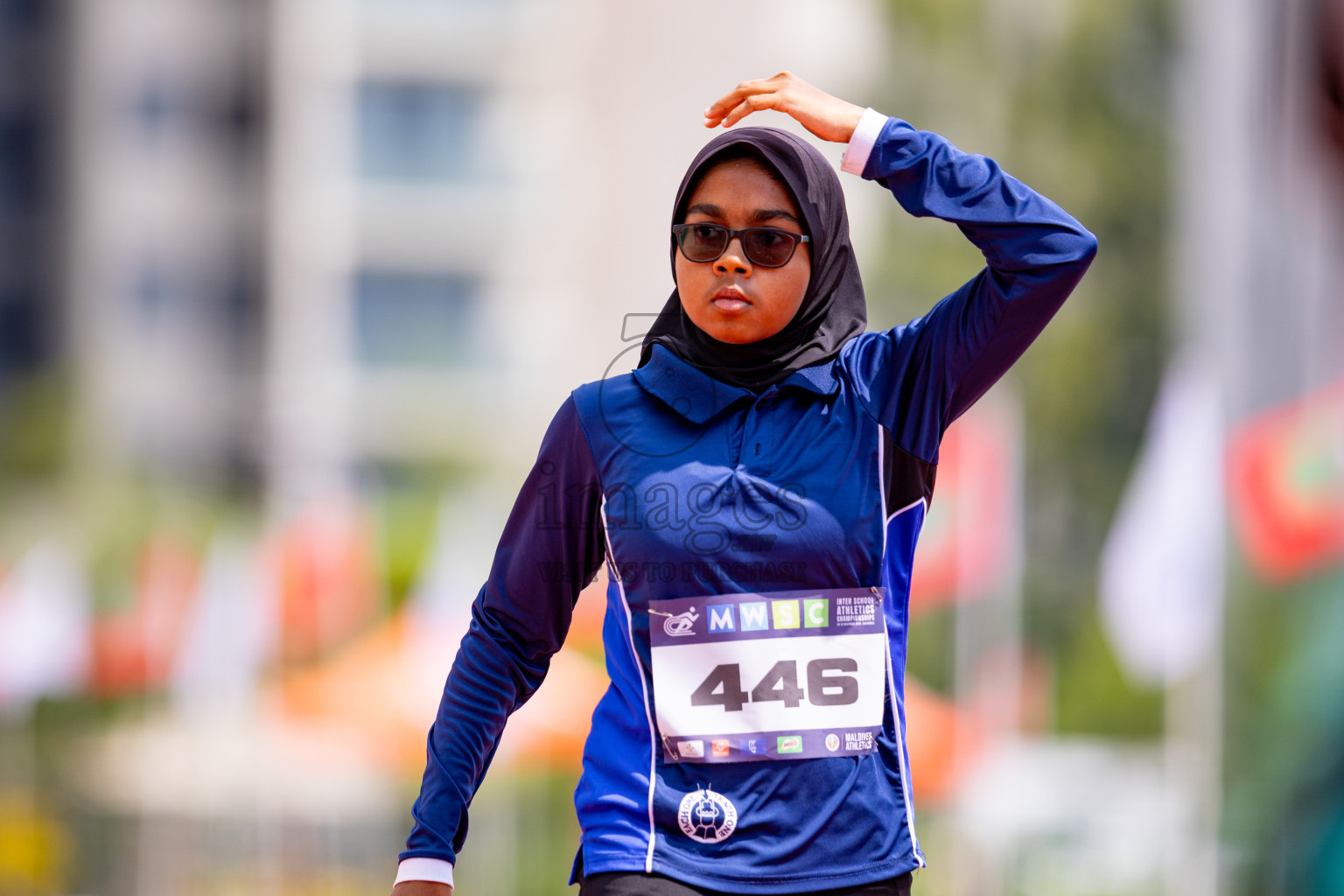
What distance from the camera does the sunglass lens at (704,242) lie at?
268cm

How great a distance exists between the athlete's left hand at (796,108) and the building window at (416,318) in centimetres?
3638

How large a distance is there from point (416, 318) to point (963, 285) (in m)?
36.8

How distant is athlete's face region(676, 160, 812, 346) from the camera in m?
2.67

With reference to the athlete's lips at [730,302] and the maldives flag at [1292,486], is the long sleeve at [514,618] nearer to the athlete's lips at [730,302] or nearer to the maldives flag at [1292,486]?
the athlete's lips at [730,302]

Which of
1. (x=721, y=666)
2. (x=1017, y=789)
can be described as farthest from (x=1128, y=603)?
(x=721, y=666)

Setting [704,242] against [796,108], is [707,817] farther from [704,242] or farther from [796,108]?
[796,108]

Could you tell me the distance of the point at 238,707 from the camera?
56.0 feet

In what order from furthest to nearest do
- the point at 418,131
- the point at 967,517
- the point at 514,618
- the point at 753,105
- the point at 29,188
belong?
the point at 29,188
the point at 418,131
the point at 967,517
the point at 514,618
the point at 753,105

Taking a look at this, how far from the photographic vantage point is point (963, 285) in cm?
264

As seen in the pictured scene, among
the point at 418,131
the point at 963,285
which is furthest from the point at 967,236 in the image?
the point at 418,131

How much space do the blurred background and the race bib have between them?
0.77 meters

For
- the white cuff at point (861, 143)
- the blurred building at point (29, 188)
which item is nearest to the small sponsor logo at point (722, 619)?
the white cuff at point (861, 143)

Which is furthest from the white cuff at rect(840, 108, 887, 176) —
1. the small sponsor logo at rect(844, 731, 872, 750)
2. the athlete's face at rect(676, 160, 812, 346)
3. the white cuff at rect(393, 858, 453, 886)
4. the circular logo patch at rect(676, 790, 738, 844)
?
the white cuff at rect(393, 858, 453, 886)

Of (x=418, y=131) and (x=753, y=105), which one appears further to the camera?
(x=418, y=131)
